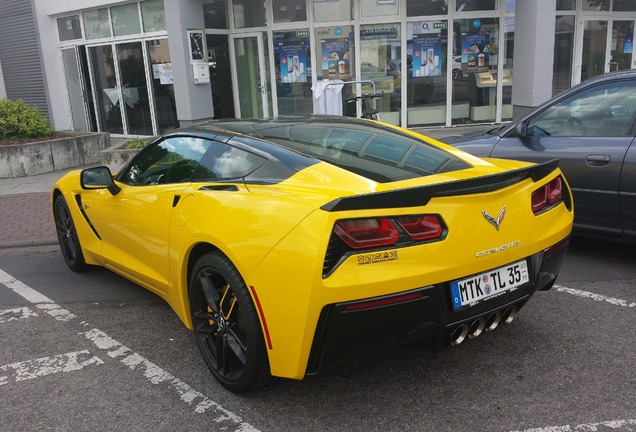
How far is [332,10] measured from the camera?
12336 mm

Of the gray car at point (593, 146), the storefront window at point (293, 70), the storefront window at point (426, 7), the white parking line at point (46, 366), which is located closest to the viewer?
the white parking line at point (46, 366)

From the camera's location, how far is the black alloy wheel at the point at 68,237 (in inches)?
201

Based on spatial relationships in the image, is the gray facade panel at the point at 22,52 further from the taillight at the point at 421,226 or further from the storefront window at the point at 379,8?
the taillight at the point at 421,226

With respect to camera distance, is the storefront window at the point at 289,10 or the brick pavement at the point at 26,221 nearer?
the brick pavement at the point at 26,221

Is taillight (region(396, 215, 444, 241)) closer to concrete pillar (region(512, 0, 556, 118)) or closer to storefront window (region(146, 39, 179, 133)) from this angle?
concrete pillar (region(512, 0, 556, 118))

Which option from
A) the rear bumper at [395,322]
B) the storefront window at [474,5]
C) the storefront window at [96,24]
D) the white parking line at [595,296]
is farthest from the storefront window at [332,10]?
the rear bumper at [395,322]

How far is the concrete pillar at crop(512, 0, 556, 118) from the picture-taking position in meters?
10.2

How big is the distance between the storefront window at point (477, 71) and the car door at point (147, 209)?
971 cm

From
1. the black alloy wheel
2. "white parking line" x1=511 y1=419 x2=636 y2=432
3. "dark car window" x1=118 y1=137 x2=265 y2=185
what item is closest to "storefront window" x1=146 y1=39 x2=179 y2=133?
the black alloy wheel

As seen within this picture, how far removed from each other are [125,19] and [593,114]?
39.3ft

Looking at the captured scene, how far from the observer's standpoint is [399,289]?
8.09 ft

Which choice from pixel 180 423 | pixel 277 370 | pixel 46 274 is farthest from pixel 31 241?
pixel 277 370

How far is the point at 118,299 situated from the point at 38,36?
42.3ft

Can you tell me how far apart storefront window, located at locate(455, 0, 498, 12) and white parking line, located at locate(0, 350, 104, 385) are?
10.9 meters
